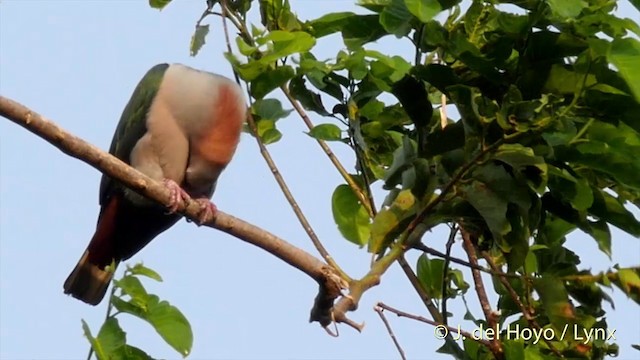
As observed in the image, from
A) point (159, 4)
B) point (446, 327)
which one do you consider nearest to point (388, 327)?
point (446, 327)

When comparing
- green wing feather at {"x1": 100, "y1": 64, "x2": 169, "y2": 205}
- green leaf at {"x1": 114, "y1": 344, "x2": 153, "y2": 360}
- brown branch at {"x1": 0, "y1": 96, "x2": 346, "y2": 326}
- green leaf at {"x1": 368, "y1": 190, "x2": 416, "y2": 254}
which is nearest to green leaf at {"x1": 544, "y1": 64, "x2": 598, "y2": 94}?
green leaf at {"x1": 368, "y1": 190, "x2": 416, "y2": 254}

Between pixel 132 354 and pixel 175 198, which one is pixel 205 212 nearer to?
pixel 175 198

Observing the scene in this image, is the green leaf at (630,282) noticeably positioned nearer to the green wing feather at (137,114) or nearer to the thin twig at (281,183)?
the thin twig at (281,183)

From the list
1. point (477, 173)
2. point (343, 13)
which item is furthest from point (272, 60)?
point (477, 173)

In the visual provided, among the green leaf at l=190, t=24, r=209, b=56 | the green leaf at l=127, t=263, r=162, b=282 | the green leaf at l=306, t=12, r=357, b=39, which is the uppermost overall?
the green leaf at l=190, t=24, r=209, b=56

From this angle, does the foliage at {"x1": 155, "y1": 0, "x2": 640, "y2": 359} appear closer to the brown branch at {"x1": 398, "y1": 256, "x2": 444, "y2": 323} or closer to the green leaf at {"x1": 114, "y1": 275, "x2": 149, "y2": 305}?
the brown branch at {"x1": 398, "y1": 256, "x2": 444, "y2": 323}

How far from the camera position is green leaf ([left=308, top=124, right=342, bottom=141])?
2703mm

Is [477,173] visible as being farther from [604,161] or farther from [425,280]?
[425,280]

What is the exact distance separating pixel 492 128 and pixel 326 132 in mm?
662

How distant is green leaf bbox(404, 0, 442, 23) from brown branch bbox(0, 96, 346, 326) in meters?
0.72

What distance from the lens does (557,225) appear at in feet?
9.16

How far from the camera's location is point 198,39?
2951 millimetres

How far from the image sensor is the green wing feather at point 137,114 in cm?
389

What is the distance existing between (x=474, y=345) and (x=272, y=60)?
1002mm
